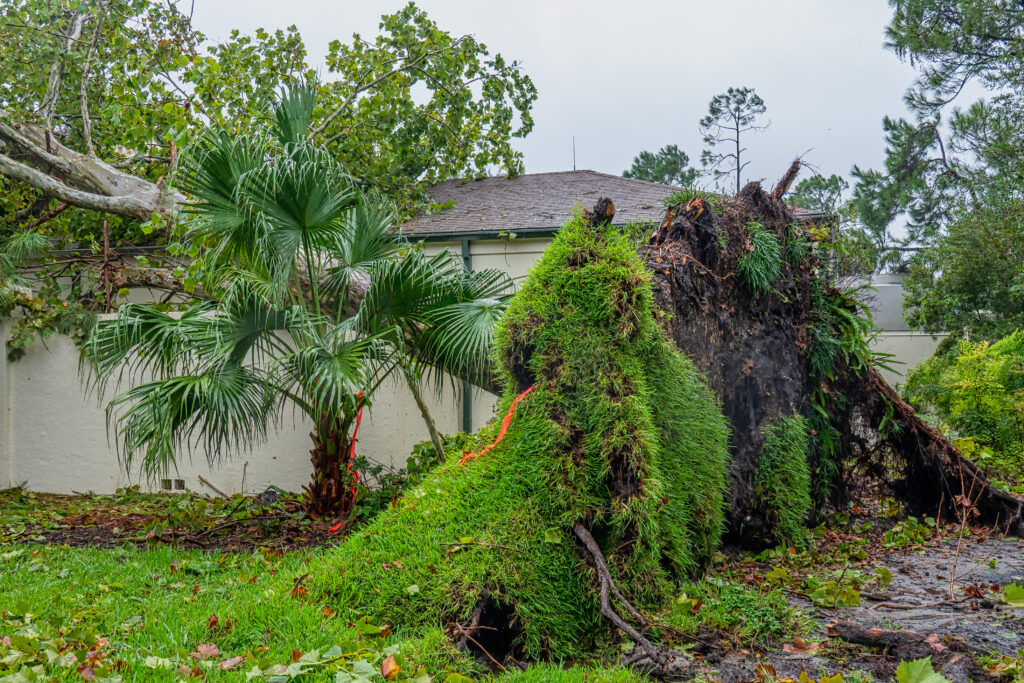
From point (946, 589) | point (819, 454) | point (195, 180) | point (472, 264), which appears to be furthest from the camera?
point (472, 264)

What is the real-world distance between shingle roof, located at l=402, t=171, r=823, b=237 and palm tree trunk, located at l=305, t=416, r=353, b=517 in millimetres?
4018

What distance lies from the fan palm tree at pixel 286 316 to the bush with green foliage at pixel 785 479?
2154 millimetres

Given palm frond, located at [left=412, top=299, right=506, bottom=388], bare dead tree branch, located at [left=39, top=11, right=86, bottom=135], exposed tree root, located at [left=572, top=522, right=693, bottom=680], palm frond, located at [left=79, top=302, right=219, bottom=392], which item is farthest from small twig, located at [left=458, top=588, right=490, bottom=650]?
bare dead tree branch, located at [left=39, top=11, right=86, bottom=135]

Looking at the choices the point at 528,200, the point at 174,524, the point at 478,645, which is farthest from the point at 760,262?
the point at 528,200

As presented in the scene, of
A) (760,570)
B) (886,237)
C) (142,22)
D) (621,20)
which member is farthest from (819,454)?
(886,237)

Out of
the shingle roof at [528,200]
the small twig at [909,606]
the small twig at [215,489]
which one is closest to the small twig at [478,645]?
the small twig at [909,606]

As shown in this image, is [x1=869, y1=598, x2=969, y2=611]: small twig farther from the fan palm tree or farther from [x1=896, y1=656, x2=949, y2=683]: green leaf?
the fan palm tree

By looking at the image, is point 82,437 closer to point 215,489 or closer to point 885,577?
point 215,489

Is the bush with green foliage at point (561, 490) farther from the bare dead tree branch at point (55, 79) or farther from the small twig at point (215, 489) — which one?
the bare dead tree branch at point (55, 79)

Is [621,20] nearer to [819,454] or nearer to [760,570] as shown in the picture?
[819,454]

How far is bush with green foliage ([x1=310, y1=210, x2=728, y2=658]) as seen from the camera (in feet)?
11.2

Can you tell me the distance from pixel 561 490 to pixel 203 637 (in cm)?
174

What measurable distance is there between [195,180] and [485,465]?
135 inches

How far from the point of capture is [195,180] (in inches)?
225
